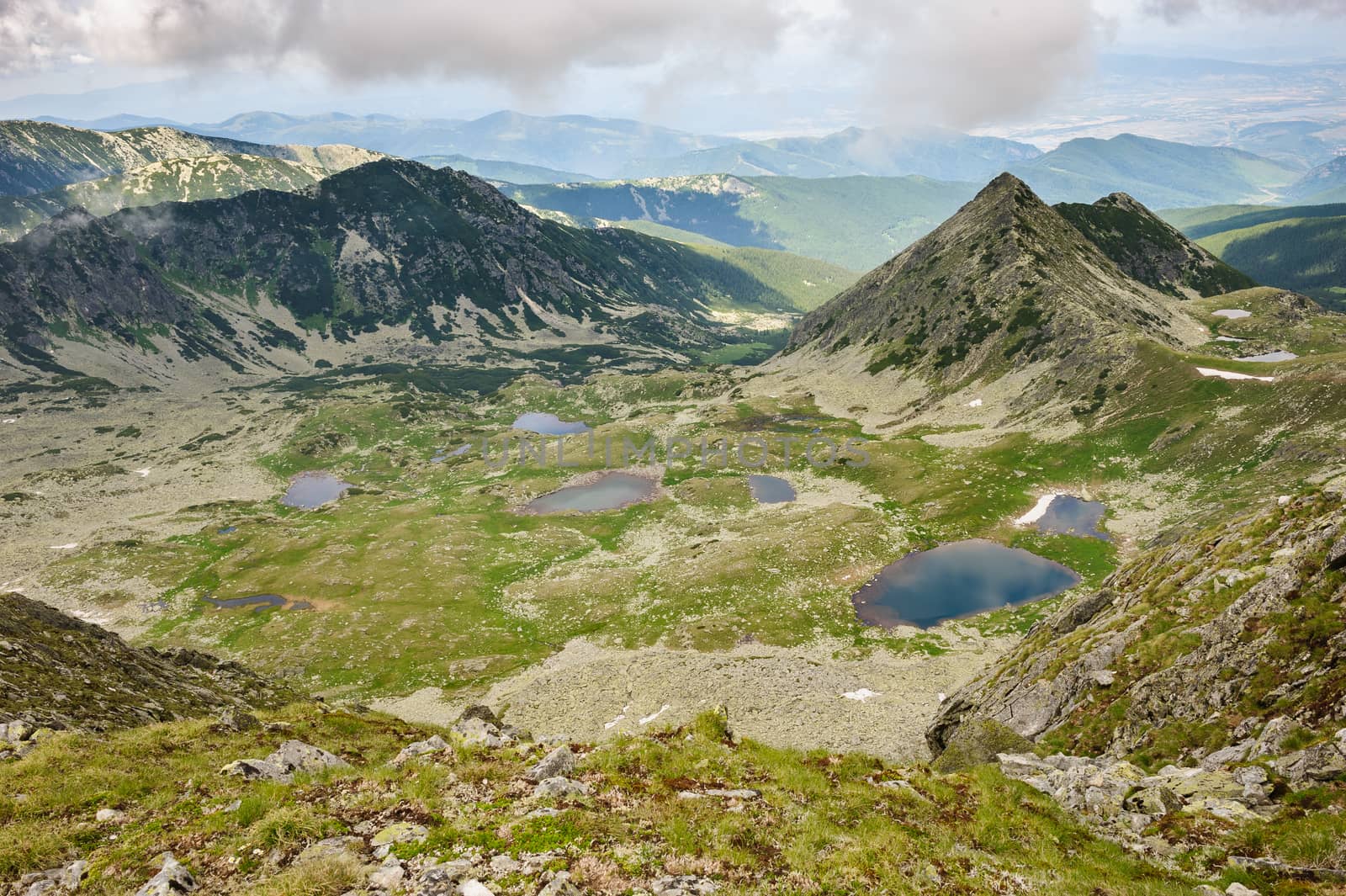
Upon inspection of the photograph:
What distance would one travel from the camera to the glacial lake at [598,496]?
14700 cm

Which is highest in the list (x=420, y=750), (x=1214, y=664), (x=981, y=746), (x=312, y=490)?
(x=1214, y=664)

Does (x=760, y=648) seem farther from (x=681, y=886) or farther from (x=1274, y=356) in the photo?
(x=1274, y=356)

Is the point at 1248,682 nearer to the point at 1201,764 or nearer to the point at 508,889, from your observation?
the point at 1201,764

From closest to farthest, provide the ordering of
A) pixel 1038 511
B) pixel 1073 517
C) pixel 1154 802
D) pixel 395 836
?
1. pixel 395 836
2. pixel 1154 802
3. pixel 1073 517
4. pixel 1038 511

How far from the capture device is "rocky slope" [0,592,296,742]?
31281 mm

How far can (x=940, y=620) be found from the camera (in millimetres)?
82625

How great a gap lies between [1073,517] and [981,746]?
8394 centimetres

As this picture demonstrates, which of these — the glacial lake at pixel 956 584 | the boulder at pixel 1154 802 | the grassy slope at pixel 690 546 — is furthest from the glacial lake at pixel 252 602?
the boulder at pixel 1154 802

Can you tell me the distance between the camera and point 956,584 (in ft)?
301

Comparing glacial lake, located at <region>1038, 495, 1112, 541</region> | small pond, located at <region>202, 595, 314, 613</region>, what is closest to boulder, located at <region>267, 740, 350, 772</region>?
small pond, located at <region>202, 595, 314, 613</region>

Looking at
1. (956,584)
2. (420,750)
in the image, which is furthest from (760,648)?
(420,750)

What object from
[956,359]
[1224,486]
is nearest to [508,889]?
[1224,486]

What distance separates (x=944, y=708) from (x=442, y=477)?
159828 millimetres

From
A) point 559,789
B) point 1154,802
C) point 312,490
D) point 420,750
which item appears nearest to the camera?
point 559,789
